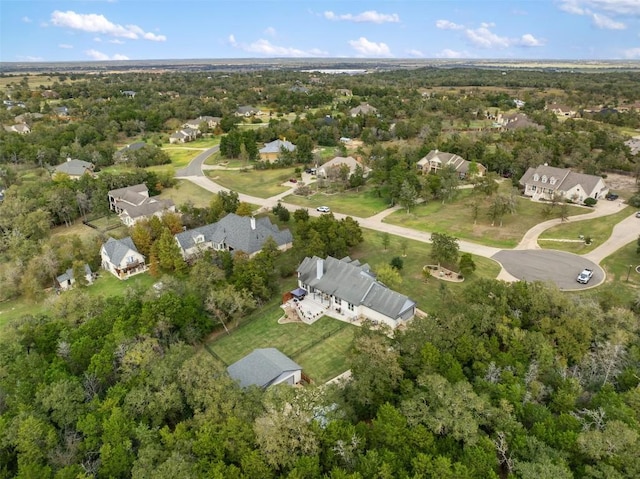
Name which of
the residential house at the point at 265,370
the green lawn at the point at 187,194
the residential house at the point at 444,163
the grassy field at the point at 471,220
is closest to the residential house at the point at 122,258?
the green lawn at the point at 187,194

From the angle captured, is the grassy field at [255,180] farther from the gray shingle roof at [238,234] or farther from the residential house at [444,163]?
the residential house at [444,163]

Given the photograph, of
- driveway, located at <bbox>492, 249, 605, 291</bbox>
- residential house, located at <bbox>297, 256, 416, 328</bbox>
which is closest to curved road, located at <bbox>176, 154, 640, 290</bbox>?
driveway, located at <bbox>492, 249, 605, 291</bbox>

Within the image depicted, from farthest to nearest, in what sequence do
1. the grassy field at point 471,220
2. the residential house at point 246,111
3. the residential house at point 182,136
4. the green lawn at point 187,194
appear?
the residential house at point 246,111, the residential house at point 182,136, the green lawn at point 187,194, the grassy field at point 471,220

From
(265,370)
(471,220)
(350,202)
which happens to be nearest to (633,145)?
(471,220)

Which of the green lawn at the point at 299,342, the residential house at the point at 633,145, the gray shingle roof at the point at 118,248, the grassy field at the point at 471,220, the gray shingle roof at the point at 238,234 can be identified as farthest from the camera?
the residential house at the point at 633,145

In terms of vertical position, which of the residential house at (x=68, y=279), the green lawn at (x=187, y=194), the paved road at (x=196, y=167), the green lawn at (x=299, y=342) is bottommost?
the paved road at (x=196, y=167)

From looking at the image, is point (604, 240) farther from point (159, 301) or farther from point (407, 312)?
point (159, 301)

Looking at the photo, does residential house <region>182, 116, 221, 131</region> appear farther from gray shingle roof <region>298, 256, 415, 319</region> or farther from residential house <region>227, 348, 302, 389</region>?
residential house <region>227, 348, 302, 389</region>
